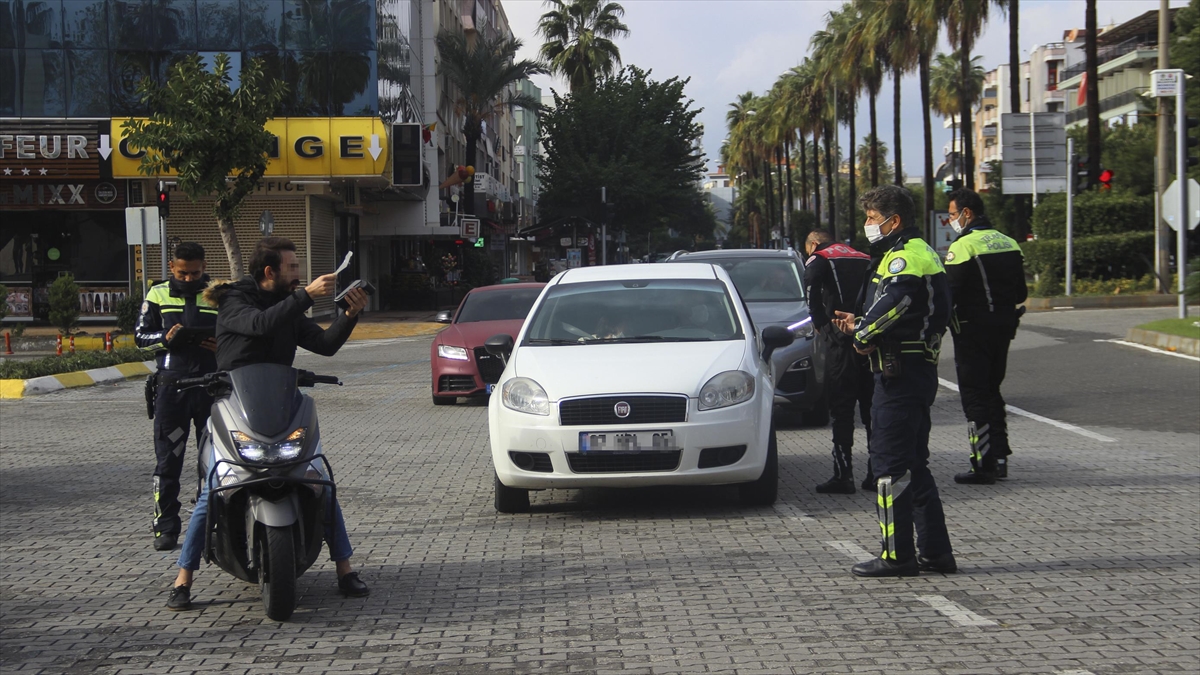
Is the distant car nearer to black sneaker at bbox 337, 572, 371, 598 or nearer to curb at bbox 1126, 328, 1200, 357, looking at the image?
black sneaker at bbox 337, 572, 371, 598

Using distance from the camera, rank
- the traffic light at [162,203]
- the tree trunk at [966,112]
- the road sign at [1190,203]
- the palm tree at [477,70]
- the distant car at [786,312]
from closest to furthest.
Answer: the distant car at [786,312]
the road sign at [1190,203]
the traffic light at [162,203]
the tree trunk at [966,112]
the palm tree at [477,70]

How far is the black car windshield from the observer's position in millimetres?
13094

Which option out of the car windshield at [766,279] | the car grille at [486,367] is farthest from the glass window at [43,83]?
the car windshield at [766,279]

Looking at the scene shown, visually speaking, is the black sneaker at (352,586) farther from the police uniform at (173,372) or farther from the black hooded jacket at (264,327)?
the police uniform at (173,372)

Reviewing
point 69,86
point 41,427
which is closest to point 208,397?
point 41,427

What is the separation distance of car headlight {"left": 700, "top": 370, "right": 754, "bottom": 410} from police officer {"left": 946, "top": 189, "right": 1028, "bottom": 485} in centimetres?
195

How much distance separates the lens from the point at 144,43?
35.4m

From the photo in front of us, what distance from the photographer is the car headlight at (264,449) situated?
5.45 m

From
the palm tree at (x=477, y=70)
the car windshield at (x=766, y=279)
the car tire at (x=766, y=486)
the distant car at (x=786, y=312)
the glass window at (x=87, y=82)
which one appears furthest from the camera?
the palm tree at (x=477, y=70)

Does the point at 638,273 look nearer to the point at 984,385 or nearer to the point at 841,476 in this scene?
the point at 841,476

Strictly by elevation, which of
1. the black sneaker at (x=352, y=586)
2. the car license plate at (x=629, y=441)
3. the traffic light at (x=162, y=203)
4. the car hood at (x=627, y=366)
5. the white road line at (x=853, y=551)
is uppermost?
the traffic light at (x=162, y=203)

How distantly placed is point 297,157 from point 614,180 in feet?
84.7

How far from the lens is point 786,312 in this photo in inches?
492

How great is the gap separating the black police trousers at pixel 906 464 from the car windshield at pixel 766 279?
6793mm
